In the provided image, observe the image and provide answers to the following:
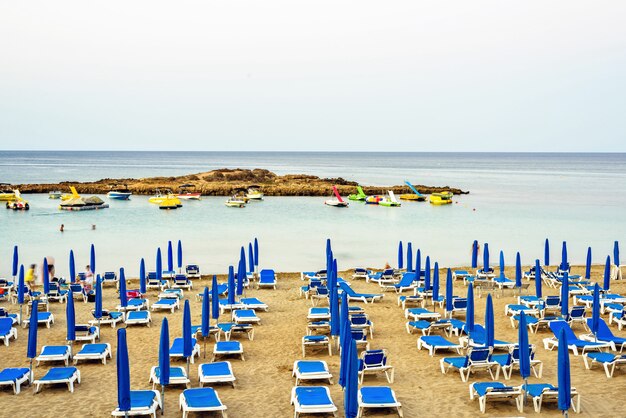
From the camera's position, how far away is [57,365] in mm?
11594

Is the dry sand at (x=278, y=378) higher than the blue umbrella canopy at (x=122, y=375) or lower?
lower

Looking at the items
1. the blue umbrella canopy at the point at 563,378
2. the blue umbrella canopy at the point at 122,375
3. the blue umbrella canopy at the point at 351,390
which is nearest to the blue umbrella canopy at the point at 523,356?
the blue umbrella canopy at the point at 563,378

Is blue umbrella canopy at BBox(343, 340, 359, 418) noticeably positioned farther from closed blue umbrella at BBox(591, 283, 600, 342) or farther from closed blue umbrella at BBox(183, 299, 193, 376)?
closed blue umbrella at BBox(591, 283, 600, 342)

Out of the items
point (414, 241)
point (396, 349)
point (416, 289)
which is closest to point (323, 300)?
point (416, 289)

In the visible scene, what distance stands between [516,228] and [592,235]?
15.3 ft

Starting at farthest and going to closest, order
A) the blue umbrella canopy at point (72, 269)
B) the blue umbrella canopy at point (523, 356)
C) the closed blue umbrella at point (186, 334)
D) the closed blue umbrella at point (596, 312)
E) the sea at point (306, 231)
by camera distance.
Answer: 1. the sea at point (306, 231)
2. the blue umbrella canopy at point (72, 269)
3. the closed blue umbrella at point (596, 312)
4. the closed blue umbrella at point (186, 334)
5. the blue umbrella canopy at point (523, 356)

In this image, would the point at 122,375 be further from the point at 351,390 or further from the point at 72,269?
the point at 72,269

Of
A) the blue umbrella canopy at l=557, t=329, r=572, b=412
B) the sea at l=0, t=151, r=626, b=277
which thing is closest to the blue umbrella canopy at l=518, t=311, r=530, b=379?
the blue umbrella canopy at l=557, t=329, r=572, b=412

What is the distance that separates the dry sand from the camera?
947 cm

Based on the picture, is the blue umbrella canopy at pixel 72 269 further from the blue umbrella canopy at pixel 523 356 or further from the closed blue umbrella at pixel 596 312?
the closed blue umbrella at pixel 596 312

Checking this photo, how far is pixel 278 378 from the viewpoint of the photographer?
10953mm

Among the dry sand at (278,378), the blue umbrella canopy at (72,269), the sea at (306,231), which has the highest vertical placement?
the blue umbrella canopy at (72,269)

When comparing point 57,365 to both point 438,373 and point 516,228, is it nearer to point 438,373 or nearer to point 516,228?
point 438,373

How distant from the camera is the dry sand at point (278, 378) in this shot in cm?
947
